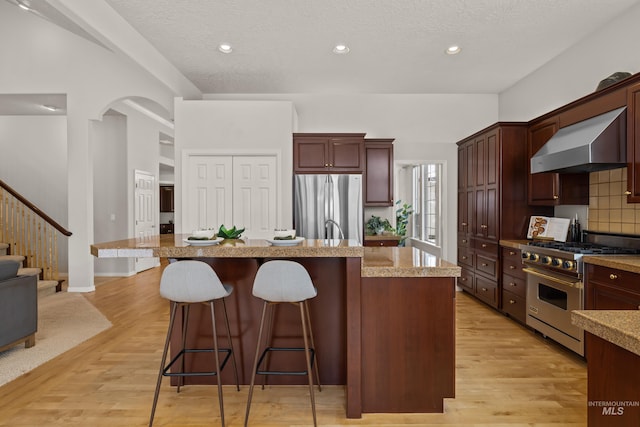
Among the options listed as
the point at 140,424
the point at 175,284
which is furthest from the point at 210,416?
the point at 175,284

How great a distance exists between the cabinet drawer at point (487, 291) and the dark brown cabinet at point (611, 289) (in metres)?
1.56

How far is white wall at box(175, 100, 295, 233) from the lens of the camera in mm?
5020

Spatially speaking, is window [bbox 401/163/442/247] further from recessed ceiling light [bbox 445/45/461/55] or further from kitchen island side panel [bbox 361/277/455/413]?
kitchen island side panel [bbox 361/277/455/413]

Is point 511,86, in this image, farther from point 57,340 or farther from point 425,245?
point 57,340

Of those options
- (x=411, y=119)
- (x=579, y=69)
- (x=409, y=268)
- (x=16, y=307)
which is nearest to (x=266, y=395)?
(x=409, y=268)

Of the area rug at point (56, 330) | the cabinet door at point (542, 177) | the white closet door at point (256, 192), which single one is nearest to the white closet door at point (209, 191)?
the white closet door at point (256, 192)

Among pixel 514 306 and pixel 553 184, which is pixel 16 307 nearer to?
pixel 514 306

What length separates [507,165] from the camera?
14.3 feet

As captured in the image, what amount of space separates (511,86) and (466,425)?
4898 millimetres

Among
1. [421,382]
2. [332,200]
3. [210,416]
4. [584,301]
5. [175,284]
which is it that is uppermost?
[332,200]

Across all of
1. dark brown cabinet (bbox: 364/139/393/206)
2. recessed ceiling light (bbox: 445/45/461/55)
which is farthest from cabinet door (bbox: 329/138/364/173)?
recessed ceiling light (bbox: 445/45/461/55)

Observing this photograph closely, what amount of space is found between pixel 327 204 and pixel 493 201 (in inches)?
82.6

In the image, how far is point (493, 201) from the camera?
4.52m

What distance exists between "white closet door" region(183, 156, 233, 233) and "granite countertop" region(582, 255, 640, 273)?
400 cm
